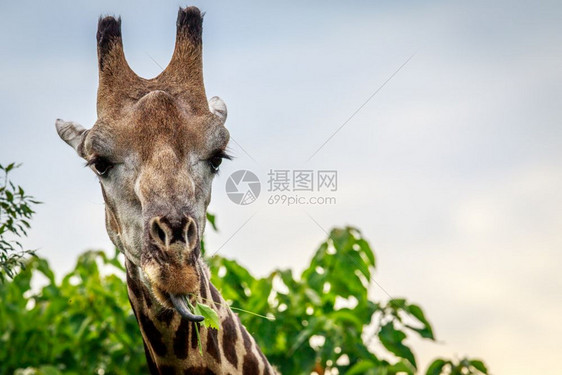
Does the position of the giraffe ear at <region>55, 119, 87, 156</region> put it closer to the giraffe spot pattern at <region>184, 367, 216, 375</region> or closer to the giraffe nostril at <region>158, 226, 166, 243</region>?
the giraffe nostril at <region>158, 226, 166, 243</region>

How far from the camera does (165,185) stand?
16.3 ft

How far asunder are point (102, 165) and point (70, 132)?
74 cm

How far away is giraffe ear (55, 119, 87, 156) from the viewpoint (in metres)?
5.95

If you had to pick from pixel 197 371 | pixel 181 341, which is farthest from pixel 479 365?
pixel 181 341

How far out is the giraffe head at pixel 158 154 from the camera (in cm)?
475

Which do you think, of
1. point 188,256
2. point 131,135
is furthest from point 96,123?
point 188,256

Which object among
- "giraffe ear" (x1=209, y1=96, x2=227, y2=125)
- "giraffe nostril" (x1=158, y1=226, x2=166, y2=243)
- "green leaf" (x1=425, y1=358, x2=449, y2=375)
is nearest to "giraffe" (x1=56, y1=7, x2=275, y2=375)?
"giraffe nostril" (x1=158, y1=226, x2=166, y2=243)

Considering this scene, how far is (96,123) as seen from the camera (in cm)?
548

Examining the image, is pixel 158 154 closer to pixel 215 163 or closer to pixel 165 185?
pixel 165 185

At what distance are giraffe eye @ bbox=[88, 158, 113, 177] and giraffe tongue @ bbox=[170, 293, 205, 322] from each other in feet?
3.57

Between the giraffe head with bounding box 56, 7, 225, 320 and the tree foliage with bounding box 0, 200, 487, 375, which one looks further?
the tree foliage with bounding box 0, 200, 487, 375

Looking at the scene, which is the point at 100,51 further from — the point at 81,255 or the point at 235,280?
the point at 81,255

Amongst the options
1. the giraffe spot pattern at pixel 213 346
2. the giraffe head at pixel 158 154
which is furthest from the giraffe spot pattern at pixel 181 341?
the giraffe head at pixel 158 154

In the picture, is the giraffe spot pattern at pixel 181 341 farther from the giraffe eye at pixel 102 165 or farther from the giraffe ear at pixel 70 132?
the giraffe ear at pixel 70 132
